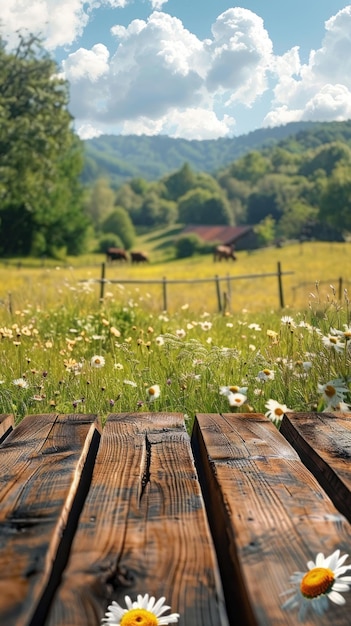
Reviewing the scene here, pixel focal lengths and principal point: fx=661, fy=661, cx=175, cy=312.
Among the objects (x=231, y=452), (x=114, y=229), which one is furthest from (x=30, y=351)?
(x=114, y=229)

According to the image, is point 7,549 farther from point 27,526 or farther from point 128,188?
point 128,188

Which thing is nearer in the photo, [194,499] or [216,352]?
[194,499]

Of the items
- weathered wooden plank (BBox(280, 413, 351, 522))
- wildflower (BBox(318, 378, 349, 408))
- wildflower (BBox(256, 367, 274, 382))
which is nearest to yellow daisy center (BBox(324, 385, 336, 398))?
wildflower (BBox(318, 378, 349, 408))

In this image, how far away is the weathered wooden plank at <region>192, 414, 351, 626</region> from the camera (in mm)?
1330

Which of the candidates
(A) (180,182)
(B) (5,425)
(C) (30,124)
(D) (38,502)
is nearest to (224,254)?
(C) (30,124)

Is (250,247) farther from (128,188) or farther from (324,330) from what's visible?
(324,330)

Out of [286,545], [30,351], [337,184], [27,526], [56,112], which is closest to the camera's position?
[286,545]

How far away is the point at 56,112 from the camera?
33.0 metres

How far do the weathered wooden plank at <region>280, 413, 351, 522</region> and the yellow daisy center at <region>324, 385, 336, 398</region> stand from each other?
712mm

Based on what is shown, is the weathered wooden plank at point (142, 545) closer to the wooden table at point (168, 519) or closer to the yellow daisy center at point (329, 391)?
the wooden table at point (168, 519)

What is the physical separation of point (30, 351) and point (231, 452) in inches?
160

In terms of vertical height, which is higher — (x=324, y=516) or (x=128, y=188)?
(x=128, y=188)

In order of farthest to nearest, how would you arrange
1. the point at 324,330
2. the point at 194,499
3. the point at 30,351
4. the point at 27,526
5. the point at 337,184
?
1. the point at 337,184
2. the point at 30,351
3. the point at 324,330
4. the point at 194,499
5. the point at 27,526

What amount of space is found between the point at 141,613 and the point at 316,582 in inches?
14.2
